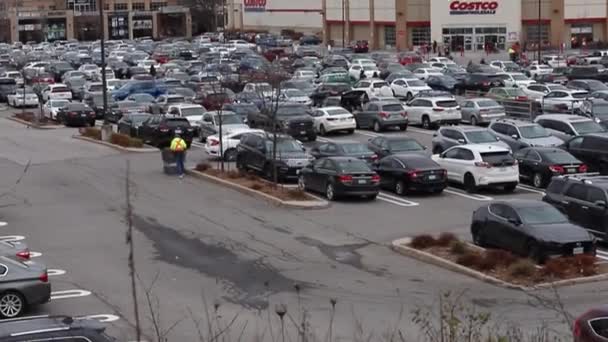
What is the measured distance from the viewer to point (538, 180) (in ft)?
109

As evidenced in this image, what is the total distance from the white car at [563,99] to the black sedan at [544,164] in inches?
666

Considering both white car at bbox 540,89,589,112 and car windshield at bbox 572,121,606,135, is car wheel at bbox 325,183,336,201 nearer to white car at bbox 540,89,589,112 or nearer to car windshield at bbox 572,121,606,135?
car windshield at bbox 572,121,606,135

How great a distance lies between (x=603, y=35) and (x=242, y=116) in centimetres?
5879

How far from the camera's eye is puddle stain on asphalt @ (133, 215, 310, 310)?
21.0 metres

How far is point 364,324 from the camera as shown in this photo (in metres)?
18.2

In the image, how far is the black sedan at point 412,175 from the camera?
32094mm

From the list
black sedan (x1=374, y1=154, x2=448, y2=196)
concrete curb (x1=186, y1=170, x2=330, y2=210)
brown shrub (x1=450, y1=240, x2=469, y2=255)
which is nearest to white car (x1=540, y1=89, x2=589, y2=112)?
black sedan (x1=374, y1=154, x2=448, y2=196)

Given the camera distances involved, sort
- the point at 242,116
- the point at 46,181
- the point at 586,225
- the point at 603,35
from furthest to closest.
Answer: the point at 603,35 < the point at 242,116 < the point at 46,181 < the point at 586,225

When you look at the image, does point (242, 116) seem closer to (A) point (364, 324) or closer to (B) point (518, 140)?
(B) point (518, 140)

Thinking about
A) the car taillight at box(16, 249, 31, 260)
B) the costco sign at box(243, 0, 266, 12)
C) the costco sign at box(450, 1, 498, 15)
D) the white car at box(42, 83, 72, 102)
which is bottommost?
the car taillight at box(16, 249, 31, 260)

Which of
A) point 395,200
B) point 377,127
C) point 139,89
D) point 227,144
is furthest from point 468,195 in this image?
point 139,89

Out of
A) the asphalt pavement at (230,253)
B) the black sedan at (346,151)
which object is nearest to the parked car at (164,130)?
the asphalt pavement at (230,253)

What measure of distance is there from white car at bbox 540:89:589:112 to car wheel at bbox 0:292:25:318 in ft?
115

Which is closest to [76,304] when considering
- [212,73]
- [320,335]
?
[320,335]
